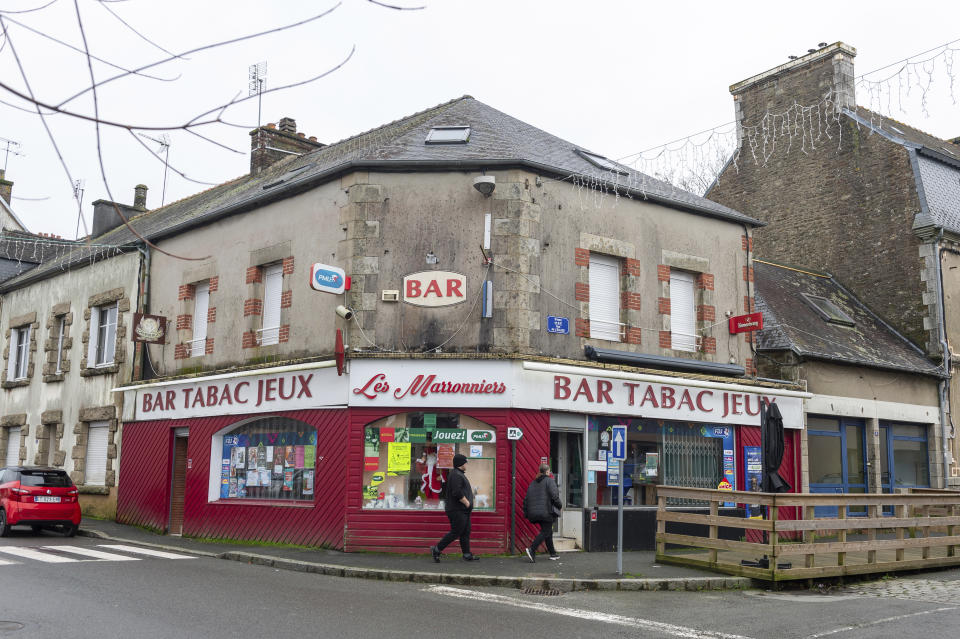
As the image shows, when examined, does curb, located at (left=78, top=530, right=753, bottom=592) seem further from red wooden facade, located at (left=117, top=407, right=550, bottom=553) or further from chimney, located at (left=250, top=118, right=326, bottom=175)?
chimney, located at (left=250, top=118, right=326, bottom=175)

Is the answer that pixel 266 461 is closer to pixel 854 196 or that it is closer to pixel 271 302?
pixel 271 302

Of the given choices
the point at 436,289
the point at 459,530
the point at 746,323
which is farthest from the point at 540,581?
the point at 746,323

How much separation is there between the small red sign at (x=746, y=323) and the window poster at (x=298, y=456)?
8488 mm

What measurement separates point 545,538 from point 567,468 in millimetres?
2083

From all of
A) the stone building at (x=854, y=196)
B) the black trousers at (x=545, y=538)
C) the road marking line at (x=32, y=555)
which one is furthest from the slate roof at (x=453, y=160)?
the road marking line at (x=32, y=555)

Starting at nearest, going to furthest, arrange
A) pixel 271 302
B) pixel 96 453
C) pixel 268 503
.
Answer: pixel 268 503, pixel 271 302, pixel 96 453

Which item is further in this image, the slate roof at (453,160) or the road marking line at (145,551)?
the slate roof at (453,160)

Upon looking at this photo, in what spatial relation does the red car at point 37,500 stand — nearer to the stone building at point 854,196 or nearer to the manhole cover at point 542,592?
the manhole cover at point 542,592

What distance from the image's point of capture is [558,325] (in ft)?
47.5

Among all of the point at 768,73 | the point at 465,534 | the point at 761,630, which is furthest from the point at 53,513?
the point at 768,73

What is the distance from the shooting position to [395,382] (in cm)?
1380

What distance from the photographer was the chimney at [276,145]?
22281 mm

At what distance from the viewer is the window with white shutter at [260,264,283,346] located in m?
16.0

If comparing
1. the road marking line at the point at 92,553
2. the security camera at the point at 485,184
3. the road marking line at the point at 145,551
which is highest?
the security camera at the point at 485,184
